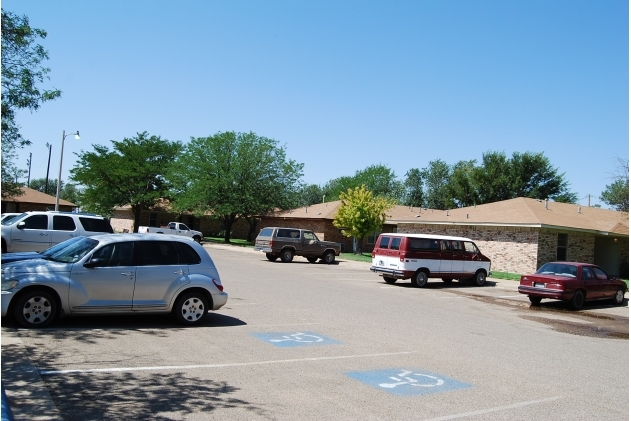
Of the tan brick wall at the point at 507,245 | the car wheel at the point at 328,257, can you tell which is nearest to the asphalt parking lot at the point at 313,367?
the tan brick wall at the point at 507,245

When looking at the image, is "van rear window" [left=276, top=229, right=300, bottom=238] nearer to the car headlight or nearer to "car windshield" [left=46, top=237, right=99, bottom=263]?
"car windshield" [left=46, top=237, right=99, bottom=263]

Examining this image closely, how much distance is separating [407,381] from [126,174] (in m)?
51.1

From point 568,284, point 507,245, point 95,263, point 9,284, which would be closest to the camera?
point 9,284

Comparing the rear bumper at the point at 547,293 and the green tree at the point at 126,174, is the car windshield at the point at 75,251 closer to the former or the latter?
the rear bumper at the point at 547,293

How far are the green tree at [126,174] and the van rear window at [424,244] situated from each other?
36548 millimetres

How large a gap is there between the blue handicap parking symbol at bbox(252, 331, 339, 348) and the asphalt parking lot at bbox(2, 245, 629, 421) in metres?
0.04

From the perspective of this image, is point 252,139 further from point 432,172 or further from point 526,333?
point 432,172

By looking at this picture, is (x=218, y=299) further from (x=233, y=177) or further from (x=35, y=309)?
(x=233, y=177)

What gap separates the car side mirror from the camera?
32.0 feet

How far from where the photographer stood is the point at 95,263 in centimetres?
980

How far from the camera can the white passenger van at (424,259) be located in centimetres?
2177

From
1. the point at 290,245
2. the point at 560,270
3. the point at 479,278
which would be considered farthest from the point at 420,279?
the point at 290,245

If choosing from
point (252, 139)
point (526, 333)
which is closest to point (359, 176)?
point (252, 139)

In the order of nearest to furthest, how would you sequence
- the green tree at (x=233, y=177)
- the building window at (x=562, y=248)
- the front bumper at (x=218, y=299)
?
the front bumper at (x=218, y=299) → the building window at (x=562, y=248) → the green tree at (x=233, y=177)
